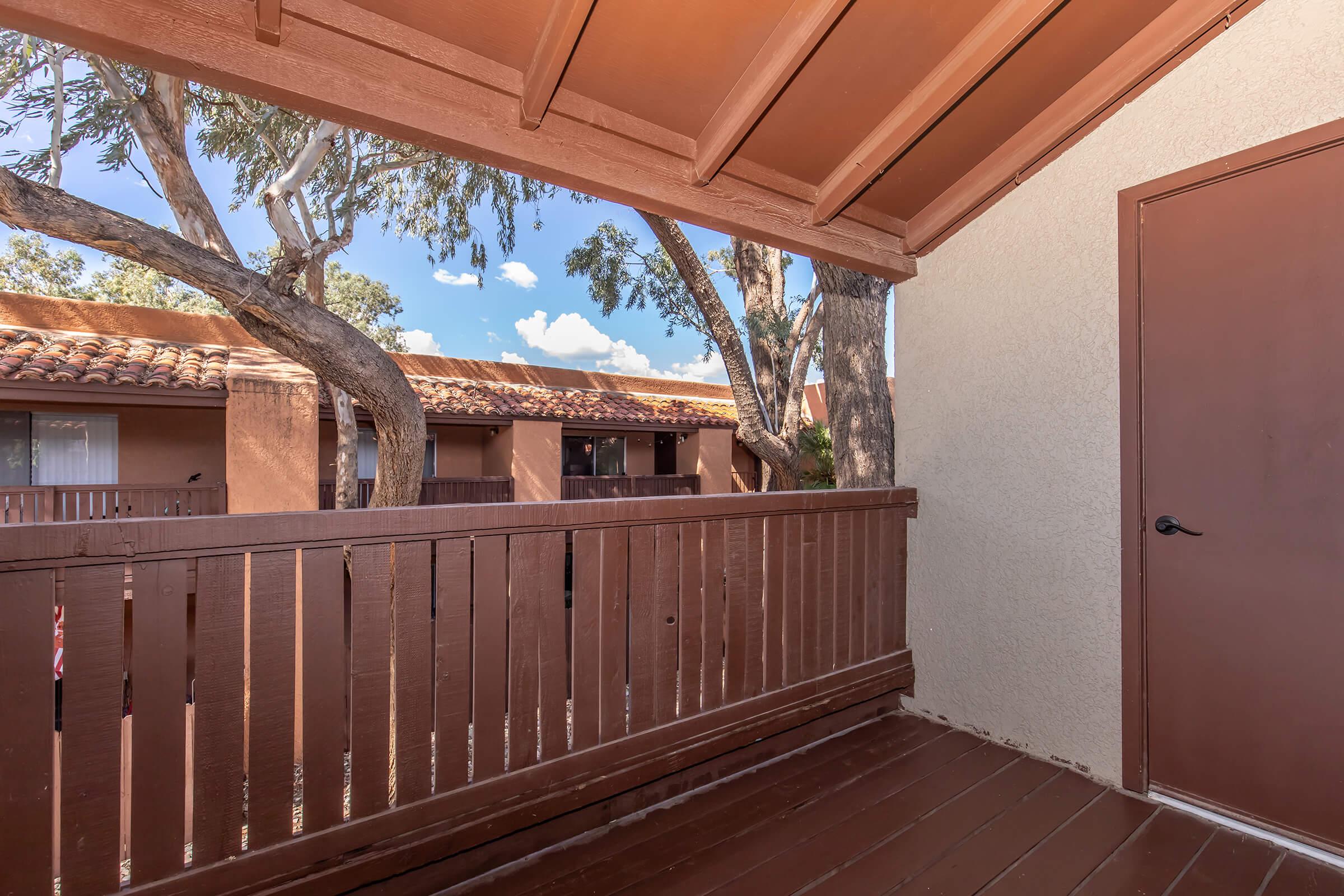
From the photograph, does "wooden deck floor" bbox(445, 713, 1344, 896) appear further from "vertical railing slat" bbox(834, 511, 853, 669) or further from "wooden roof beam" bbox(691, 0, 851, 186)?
"wooden roof beam" bbox(691, 0, 851, 186)

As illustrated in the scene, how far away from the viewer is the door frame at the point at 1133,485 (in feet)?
7.82

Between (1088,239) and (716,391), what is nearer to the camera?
(1088,239)

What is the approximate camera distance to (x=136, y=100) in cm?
769

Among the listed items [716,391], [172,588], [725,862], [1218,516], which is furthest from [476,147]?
[716,391]

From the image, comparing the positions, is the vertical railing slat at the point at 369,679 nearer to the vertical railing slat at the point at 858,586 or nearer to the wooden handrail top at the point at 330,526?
the wooden handrail top at the point at 330,526

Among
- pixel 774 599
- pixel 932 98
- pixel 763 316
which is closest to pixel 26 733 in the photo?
pixel 774 599

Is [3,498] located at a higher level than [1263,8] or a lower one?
lower

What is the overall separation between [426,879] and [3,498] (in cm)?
936

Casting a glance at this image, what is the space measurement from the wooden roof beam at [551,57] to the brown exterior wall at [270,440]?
8.35m

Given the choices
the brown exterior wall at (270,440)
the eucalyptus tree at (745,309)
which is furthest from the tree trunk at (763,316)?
the brown exterior wall at (270,440)

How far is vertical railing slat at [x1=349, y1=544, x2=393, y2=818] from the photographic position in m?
1.75

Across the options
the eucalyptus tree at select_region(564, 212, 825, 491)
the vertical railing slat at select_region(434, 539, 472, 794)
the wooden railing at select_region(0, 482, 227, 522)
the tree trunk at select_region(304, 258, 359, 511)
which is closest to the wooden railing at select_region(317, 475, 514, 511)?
the tree trunk at select_region(304, 258, 359, 511)

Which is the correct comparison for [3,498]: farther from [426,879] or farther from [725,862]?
[725,862]

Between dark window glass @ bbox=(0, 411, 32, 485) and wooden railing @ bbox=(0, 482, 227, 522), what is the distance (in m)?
0.89
